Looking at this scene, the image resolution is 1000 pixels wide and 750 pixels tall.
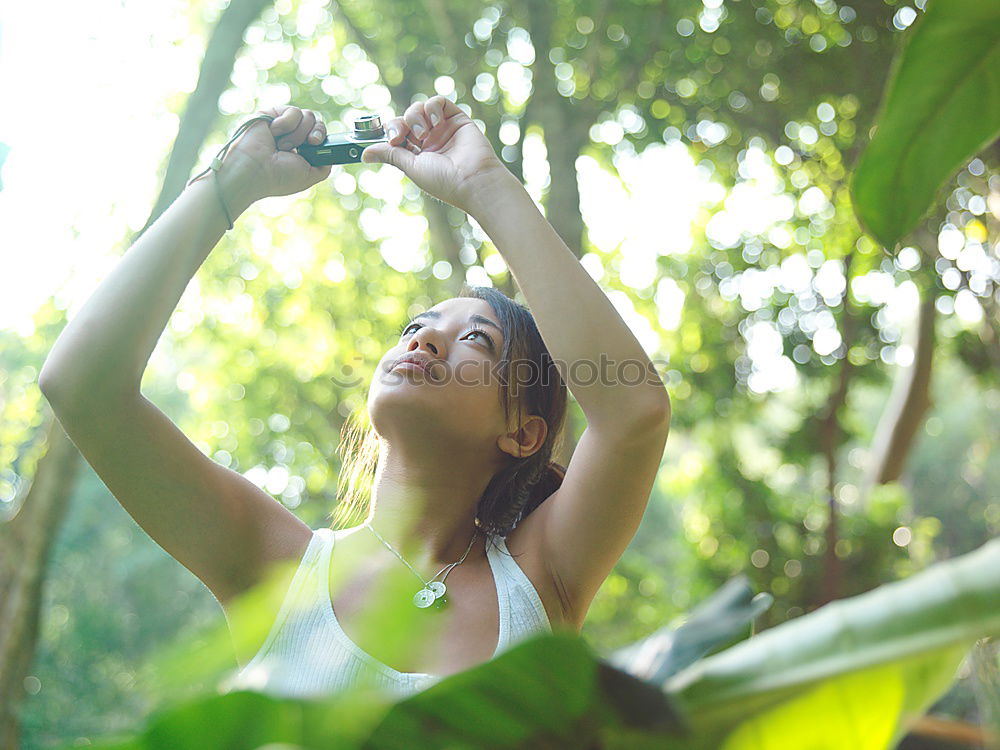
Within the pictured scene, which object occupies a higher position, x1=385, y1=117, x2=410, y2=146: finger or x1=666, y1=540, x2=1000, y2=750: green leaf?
x1=385, y1=117, x2=410, y2=146: finger

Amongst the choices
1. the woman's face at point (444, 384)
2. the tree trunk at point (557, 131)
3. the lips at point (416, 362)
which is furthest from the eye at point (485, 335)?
the tree trunk at point (557, 131)

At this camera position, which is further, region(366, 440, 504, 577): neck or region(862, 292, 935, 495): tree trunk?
region(862, 292, 935, 495): tree trunk

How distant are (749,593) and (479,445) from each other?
82cm

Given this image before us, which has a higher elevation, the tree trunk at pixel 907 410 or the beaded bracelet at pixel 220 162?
the beaded bracelet at pixel 220 162

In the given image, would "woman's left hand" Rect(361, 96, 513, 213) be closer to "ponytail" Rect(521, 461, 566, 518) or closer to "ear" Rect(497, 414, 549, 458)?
"ear" Rect(497, 414, 549, 458)

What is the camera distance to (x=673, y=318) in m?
5.33

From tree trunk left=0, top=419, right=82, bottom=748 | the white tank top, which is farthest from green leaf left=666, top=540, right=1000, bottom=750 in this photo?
tree trunk left=0, top=419, right=82, bottom=748

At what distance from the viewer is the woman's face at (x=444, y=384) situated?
3.26ft

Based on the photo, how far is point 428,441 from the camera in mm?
1017

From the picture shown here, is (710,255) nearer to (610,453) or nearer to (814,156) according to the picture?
(814,156)

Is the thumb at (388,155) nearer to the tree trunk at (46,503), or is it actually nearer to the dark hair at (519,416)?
the dark hair at (519,416)

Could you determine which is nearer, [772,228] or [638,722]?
[638,722]

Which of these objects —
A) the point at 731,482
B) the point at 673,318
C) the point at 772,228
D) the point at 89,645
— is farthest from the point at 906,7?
the point at 89,645

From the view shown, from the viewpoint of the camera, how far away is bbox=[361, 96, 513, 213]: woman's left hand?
0.96 m
